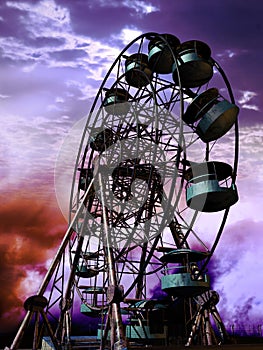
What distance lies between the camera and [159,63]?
885 inches

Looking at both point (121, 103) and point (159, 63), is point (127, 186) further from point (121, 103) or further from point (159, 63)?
point (159, 63)

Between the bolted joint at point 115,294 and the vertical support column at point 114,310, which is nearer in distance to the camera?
the vertical support column at point 114,310

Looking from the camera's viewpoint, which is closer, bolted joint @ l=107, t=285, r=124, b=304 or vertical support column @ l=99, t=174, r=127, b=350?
vertical support column @ l=99, t=174, r=127, b=350

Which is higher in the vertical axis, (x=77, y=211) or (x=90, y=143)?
(x=90, y=143)

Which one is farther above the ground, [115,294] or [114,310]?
[115,294]

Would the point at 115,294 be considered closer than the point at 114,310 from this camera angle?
No

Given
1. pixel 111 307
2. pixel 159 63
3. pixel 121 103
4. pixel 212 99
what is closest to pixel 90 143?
pixel 121 103

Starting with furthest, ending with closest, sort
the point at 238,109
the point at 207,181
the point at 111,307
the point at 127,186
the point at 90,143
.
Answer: the point at 90,143
the point at 127,186
the point at 238,109
the point at 207,181
the point at 111,307

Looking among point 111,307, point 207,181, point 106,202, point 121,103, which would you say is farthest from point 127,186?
point 111,307

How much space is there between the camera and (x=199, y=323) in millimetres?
18906

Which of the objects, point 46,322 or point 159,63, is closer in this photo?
point 46,322

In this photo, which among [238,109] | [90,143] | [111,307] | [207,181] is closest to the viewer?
[111,307]

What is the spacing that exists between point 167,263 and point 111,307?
4912mm

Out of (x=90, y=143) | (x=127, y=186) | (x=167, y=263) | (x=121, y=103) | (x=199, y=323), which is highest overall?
(x=121, y=103)
